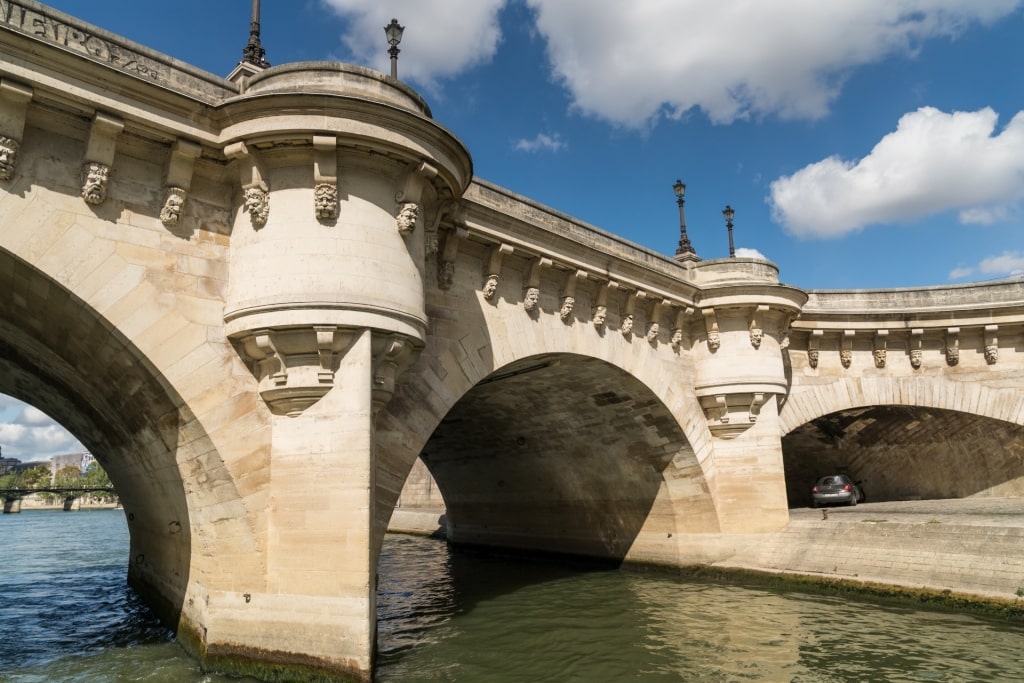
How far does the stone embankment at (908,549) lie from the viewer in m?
12.4

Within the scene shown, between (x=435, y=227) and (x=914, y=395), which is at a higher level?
(x=435, y=227)

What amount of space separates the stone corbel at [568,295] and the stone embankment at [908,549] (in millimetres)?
7798

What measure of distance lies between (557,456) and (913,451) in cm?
1257

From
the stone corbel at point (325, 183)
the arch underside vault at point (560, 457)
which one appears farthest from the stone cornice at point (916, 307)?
the stone corbel at point (325, 183)

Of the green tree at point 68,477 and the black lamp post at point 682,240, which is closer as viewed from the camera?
the black lamp post at point 682,240

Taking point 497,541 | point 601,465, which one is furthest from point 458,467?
point 601,465

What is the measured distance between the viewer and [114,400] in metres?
10.2

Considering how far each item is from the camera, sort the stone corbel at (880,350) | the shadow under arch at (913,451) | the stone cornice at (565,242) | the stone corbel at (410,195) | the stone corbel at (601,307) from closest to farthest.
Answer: the stone corbel at (410,195)
the stone cornice at (565,242)
the stone corbel at (601,307)
the stone corbel at (880,350)
the shadow under arch at (913,451)

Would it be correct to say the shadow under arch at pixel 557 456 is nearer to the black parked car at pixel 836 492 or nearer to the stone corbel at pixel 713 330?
the stone corbel at pixel 713 330

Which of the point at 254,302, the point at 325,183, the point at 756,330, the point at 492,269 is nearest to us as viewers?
the point at 254,302

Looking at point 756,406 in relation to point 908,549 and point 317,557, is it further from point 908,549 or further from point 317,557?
point 317,557

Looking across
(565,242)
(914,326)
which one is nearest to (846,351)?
(914,326)

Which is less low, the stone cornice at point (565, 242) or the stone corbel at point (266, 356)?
the stone cornice at point (565, 242)

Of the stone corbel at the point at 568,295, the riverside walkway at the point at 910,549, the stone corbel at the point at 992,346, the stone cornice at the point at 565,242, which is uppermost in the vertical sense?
the stone cornice at the point at 565,242
